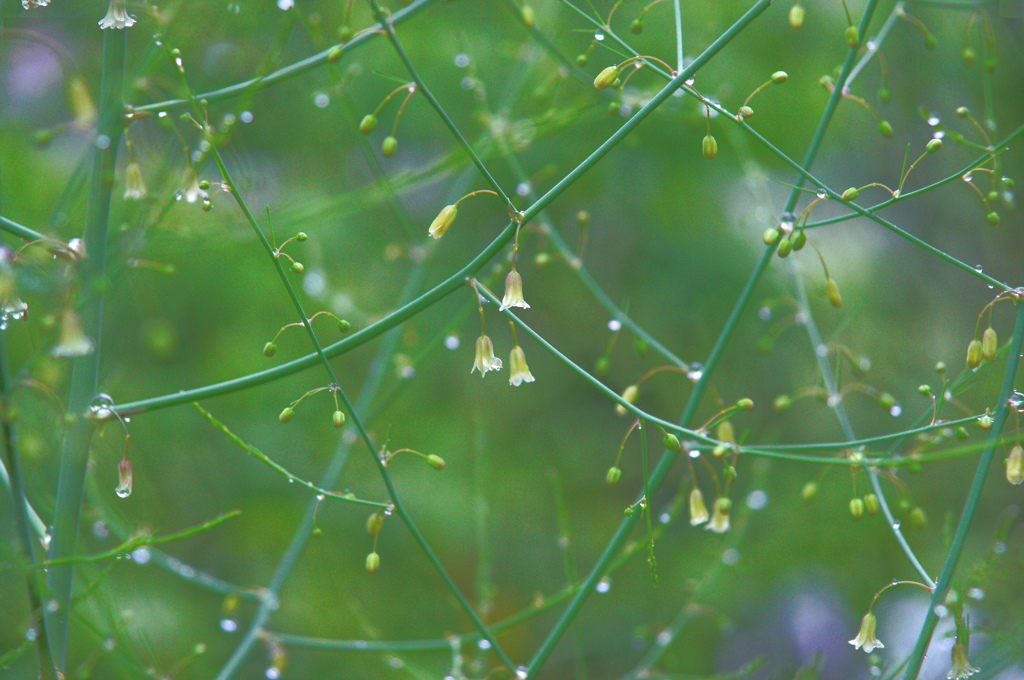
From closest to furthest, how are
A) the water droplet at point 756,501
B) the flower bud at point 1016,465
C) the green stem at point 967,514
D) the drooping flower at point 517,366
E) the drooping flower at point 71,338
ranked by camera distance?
the drooping flower at point 71,338
the green stem at point 967,514
the flower bud at point 1016,465
the drooping flower at point 517,366
the water droplet at point 756,501

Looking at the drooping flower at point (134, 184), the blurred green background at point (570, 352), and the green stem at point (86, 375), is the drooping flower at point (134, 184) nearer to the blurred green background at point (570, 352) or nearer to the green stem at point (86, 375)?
the green stem at point (86, 375)

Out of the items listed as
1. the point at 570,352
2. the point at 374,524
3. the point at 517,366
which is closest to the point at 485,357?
the point at 517,366

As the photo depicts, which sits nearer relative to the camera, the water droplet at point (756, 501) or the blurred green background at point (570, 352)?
the water droplet at point (756, 501)

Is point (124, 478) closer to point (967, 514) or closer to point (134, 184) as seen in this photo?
point (134, 184)

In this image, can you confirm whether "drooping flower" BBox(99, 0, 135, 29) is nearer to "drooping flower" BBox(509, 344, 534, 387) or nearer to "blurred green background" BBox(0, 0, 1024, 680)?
"drooping flower" BBox(509, 344, 534, 387)

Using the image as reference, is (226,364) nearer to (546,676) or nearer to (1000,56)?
(546,676)

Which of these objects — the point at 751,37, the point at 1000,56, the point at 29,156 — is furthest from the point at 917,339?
the point at 29,156

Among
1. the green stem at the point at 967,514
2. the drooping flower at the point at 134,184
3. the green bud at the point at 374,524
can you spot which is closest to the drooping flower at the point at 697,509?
the green stem at the point at 967,514
